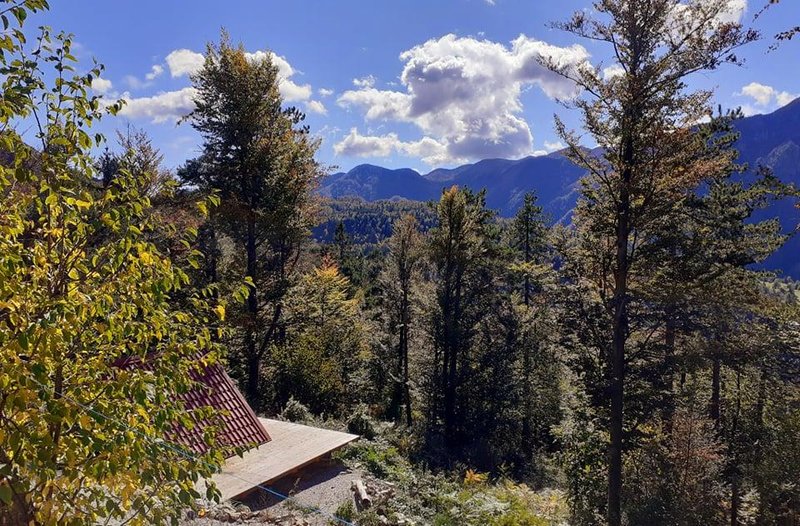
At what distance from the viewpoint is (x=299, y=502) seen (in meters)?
8.76

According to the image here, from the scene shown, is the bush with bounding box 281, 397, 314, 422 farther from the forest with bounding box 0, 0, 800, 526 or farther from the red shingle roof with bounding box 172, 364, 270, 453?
the red shingle roof with bounding box 172, 364, 270, 453

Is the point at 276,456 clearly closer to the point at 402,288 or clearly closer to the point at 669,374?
the point at 669,374

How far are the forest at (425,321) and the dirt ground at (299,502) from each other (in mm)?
796

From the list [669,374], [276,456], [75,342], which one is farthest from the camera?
[669,374]

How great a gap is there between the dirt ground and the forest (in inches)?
31.3

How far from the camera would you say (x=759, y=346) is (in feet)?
52.4

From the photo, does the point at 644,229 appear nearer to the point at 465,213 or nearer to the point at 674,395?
the point at 674,395

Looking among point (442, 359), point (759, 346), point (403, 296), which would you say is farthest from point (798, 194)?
point (403, 296)

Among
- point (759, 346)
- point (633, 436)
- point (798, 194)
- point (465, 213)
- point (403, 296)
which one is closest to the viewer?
point (798, 194)

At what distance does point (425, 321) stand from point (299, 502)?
13.4m

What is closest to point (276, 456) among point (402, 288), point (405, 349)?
point (402, 288)

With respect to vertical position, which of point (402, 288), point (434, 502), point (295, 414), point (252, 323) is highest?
point (402, 288)

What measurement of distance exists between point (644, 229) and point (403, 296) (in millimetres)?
14971

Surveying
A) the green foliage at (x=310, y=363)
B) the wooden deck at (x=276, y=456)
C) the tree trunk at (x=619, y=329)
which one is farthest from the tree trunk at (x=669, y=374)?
the green foliage at (x=310, y=363)
